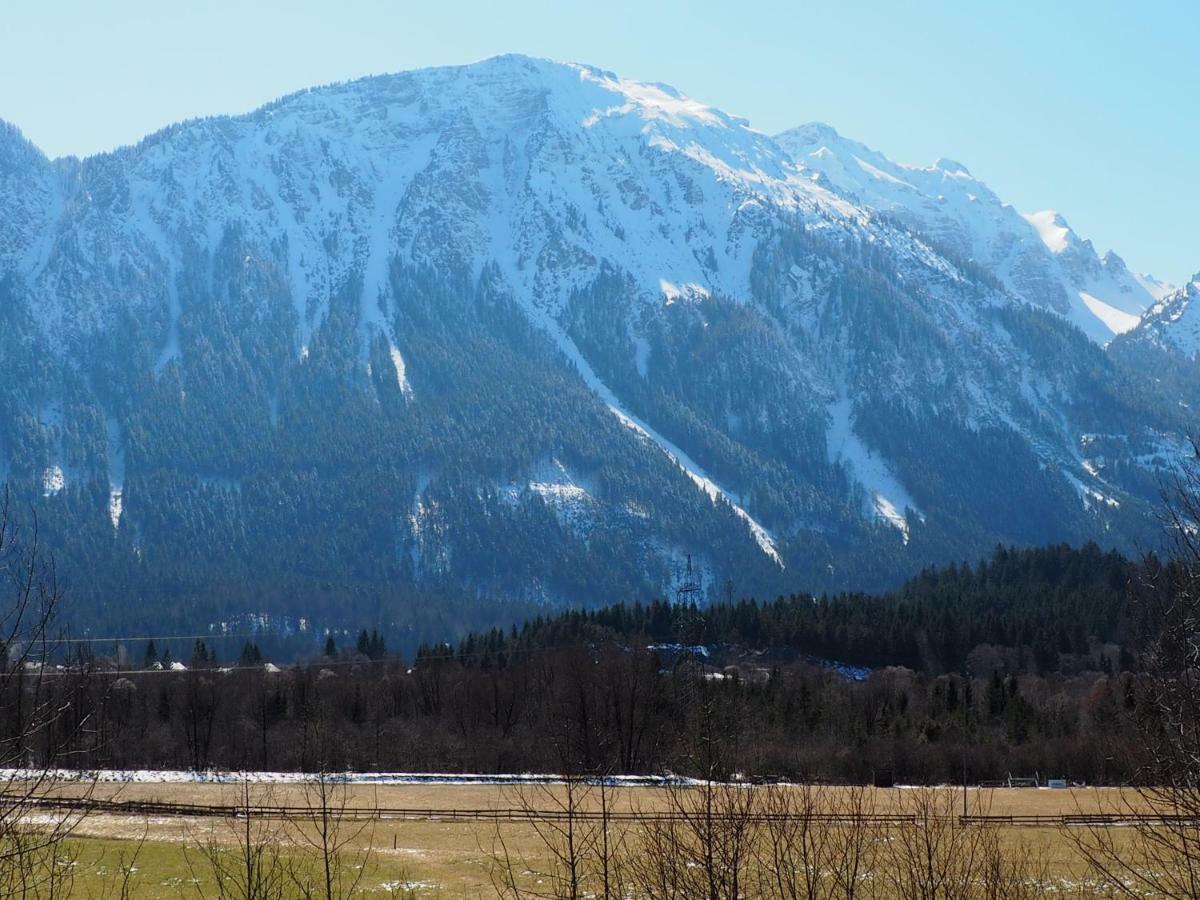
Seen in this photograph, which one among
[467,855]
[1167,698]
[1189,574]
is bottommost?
[467,855]

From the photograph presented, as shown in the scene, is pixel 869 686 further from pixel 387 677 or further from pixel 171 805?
pixel 171 805

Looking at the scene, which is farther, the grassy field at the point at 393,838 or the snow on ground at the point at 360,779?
the snow on ground at the point at 360,779

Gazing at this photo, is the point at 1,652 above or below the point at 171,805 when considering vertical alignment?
above

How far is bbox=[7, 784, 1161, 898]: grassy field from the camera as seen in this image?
204 feet

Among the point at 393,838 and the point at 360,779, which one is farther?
the point at 360,779

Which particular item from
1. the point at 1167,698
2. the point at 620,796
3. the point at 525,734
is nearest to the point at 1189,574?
the point at 1167,698

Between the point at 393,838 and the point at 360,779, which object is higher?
the point at 360,779

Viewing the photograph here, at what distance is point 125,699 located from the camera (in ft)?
566

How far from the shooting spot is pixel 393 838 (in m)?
78.8

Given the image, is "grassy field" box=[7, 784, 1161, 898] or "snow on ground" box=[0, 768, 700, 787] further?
"snow on ground" box=[0, 768, 700, 787]

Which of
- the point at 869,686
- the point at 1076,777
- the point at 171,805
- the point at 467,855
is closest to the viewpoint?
the point at 467,855

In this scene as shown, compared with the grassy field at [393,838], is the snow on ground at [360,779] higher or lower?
higher

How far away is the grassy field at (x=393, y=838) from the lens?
62.1 m

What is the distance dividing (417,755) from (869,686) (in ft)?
208
